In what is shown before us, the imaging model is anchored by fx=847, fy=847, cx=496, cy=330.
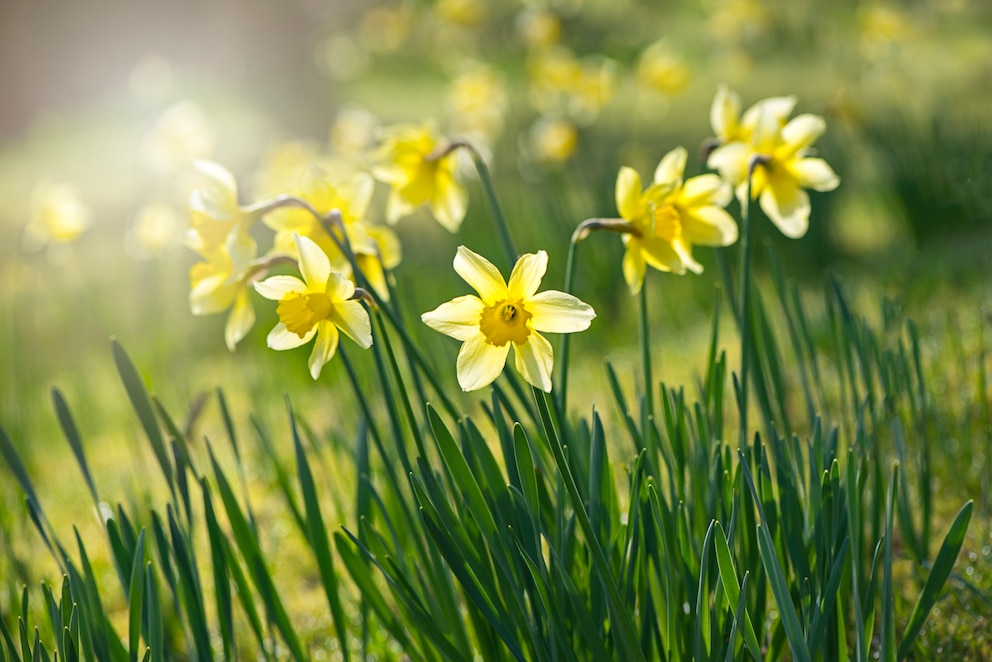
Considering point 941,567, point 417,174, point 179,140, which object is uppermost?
point 179,140

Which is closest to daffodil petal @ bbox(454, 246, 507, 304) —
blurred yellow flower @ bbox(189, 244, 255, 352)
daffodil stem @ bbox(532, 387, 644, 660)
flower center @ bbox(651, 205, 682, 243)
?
daffodil stem @ bbox(532, 387, 644, 660)

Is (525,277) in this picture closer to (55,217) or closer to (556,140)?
(55,217)

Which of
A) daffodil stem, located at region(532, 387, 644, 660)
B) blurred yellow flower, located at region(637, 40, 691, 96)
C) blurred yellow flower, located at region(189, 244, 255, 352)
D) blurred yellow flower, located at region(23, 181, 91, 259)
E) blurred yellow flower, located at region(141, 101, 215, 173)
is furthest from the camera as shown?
blurred yellow flower, located at region(637, 40, 691, 96)

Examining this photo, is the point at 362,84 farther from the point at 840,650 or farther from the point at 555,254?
the point at 840,650

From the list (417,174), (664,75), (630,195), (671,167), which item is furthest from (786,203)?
(664,75)

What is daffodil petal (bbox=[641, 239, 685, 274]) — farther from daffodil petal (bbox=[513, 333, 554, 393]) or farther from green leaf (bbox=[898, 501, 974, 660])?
green leaf (bbox=[898, 501, 974, 660])

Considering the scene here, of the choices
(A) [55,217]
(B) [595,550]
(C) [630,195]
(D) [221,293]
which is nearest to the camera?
(B) [595,550]

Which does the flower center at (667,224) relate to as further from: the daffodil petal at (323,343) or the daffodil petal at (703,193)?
the daffodil petal at (323,343)
